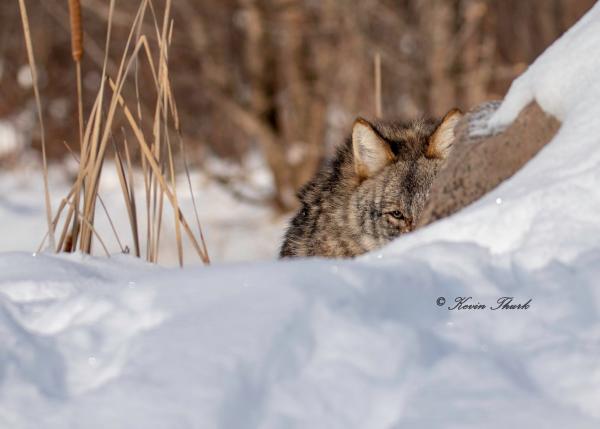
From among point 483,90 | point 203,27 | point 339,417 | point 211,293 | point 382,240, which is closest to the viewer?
point 339,417

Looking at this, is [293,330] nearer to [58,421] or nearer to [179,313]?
[179,313]

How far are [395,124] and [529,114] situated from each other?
7.00 feet

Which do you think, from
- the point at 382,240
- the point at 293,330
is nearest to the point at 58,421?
the point at 293,330

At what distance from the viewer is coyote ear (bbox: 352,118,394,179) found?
14.3ft

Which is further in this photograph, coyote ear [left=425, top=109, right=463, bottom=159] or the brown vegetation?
the brown vegetation

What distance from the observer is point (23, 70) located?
16.6 meters

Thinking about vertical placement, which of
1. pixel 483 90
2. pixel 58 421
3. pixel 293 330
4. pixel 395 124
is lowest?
pixel 483 90

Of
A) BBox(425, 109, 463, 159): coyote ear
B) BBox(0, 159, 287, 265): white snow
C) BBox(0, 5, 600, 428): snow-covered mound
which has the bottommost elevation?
BBox(0, 159, 287, 265): white snow

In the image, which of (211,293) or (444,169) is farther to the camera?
(444,169)

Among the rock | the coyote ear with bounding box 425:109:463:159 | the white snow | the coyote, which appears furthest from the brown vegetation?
the rock

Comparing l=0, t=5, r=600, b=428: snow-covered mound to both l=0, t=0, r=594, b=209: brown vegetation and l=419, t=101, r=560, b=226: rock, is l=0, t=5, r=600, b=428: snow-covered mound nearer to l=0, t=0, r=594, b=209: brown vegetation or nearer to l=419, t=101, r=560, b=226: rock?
l=419, t=101, r=560, b=226: rock
